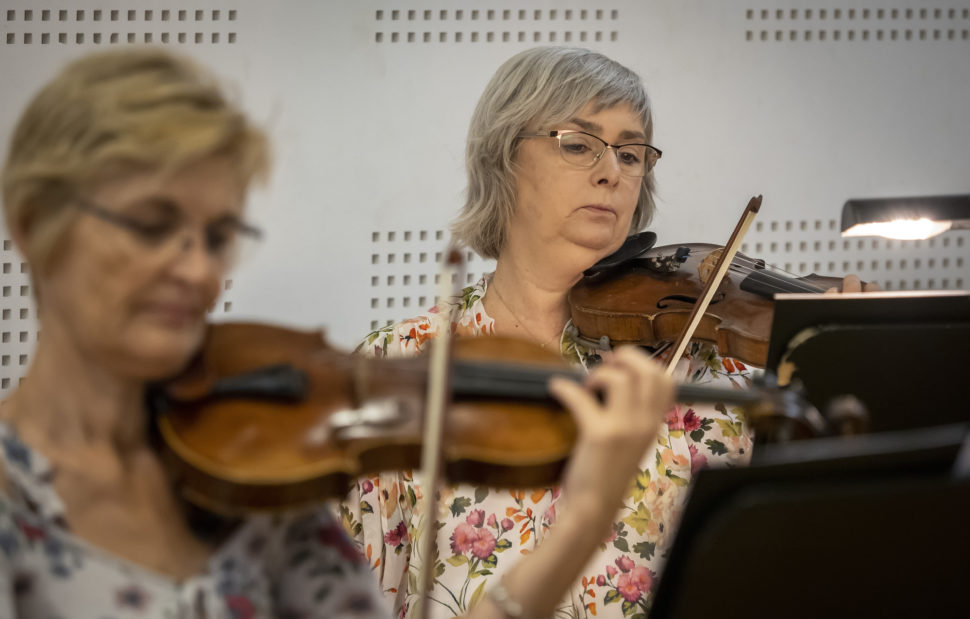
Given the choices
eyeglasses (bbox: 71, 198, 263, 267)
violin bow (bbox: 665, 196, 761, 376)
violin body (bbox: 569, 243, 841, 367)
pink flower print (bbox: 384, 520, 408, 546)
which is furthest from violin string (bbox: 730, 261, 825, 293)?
eyeglasses (bbox: 71, 198, 263, 267)

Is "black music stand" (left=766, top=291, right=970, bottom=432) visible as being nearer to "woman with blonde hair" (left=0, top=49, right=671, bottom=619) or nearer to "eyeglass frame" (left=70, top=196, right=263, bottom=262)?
"woman with blonde hair" (left=0, top=49, right=671, bottom=619)

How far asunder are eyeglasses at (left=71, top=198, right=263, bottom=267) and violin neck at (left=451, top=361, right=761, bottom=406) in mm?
265

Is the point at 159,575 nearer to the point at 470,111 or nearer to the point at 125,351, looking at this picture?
the point at 125,351

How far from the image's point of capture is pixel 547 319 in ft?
6.80

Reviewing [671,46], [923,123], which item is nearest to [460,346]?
[671,46]

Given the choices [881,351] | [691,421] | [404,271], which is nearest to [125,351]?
[881,351]

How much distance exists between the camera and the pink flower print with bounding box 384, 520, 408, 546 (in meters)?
1.93

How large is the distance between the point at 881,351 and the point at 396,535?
989mm

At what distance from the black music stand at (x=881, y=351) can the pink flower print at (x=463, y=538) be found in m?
0.74

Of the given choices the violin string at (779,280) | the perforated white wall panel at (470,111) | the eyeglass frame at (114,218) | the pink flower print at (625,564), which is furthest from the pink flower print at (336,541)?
the perforated white wall panel at (470,111)

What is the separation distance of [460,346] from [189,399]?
1.09 feet

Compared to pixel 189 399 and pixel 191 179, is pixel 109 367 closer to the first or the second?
pixel 189 399

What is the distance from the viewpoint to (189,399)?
97 centimetres

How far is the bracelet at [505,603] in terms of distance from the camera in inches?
41.2
